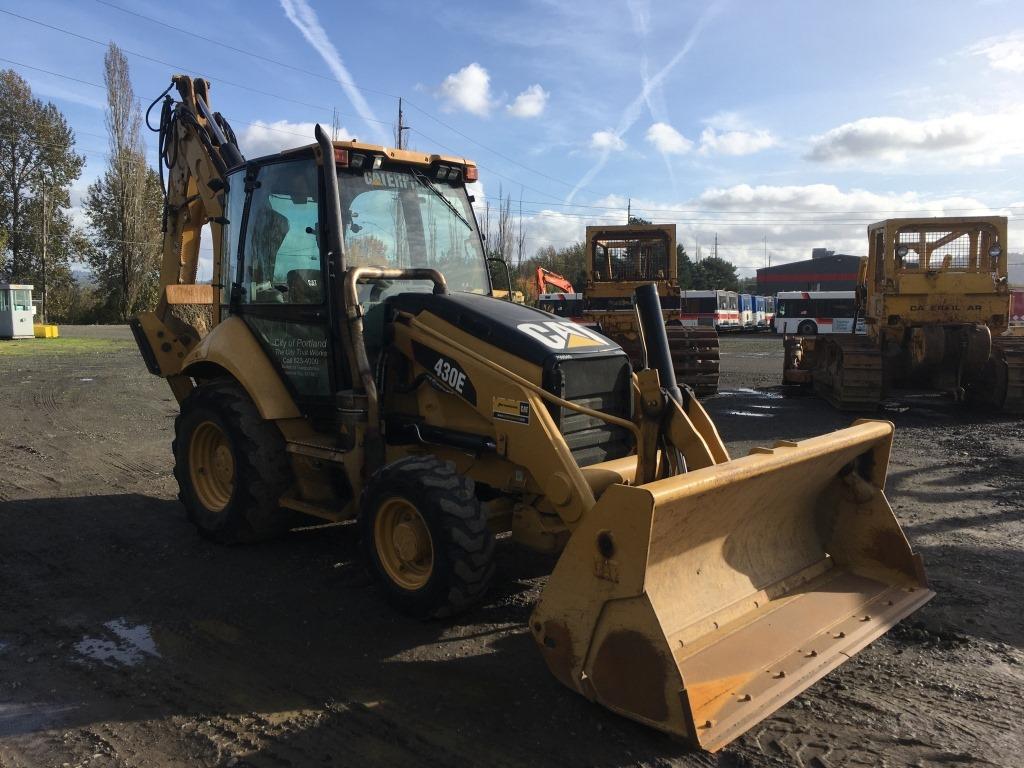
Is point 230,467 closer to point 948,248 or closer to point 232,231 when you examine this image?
point 232,231

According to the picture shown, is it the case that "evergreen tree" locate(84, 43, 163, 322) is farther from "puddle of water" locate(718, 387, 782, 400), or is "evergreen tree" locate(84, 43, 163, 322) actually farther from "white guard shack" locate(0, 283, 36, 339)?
"puddle of water" locate(718, 387, 782, 400)

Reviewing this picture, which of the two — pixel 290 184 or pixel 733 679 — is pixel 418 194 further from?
pixel 733 679

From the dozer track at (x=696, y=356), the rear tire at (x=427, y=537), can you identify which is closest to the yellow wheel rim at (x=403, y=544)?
the rear tire at (x=427, y=537)

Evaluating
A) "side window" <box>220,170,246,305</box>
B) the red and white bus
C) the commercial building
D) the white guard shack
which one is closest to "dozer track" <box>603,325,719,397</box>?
"side window" <box>220,170,246,305</box>

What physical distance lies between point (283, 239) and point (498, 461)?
2304 mm

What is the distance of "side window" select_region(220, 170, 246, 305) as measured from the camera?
223 inches

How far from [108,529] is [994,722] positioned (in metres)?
5.86

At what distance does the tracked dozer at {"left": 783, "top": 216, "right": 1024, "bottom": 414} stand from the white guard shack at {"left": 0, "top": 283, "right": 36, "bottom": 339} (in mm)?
30036

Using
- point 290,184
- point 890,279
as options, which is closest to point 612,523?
point 290,184

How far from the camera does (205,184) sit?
261 inches

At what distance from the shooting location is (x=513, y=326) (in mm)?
4414

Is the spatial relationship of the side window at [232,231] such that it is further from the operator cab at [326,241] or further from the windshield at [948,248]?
the windshield at [948,248]

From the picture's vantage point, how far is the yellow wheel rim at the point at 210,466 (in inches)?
225

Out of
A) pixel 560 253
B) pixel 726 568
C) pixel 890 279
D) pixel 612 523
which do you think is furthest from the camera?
pixel 560 253
